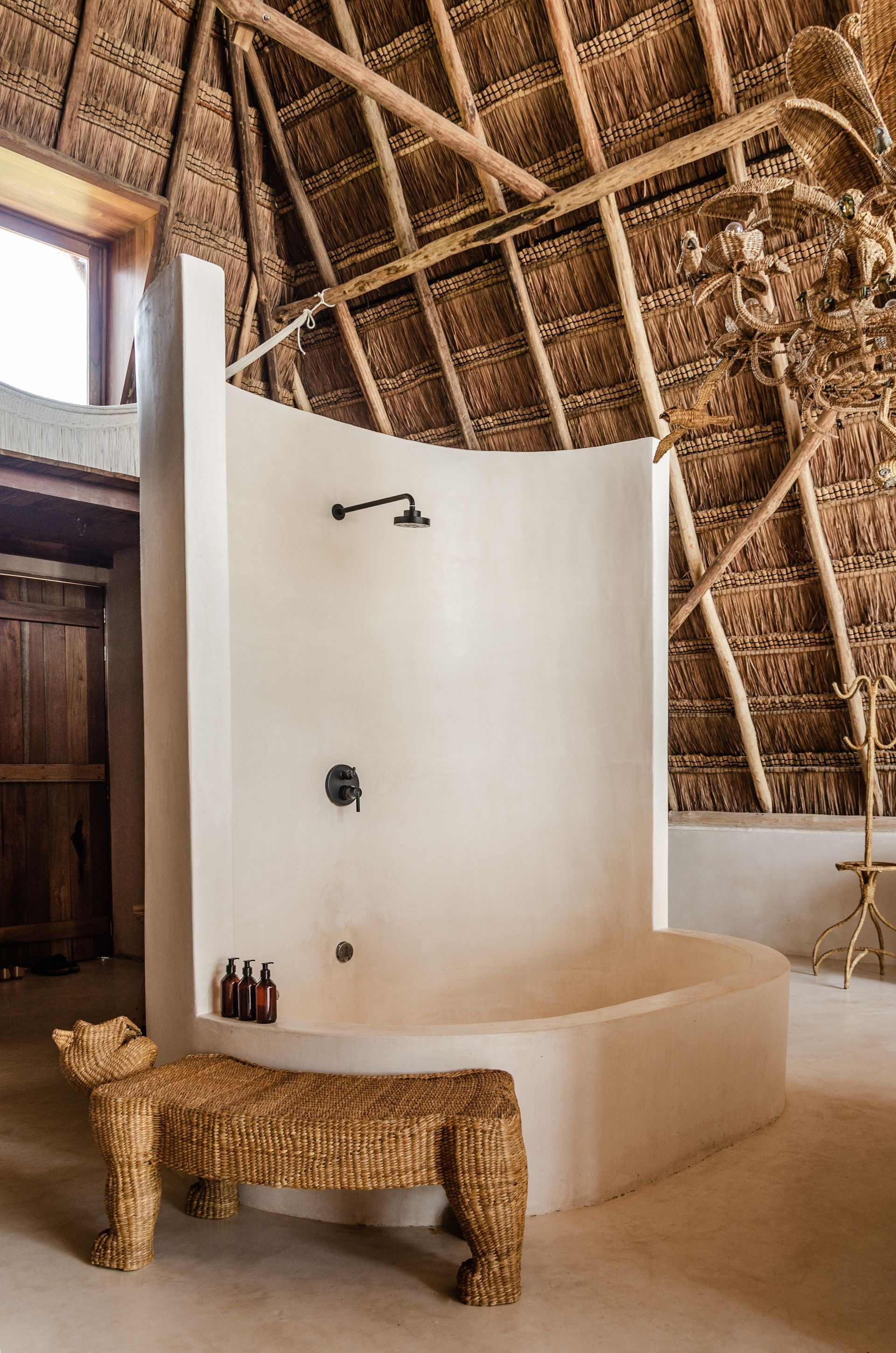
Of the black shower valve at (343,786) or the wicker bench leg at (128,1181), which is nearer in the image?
the wicker bench leg at (128,1181)

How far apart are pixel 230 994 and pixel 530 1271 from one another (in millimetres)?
1046

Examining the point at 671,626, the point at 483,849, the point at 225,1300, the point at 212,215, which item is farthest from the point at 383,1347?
the point at 212,215

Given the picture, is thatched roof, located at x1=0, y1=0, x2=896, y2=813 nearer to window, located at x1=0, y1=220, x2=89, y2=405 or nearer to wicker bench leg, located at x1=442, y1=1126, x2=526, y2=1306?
window, located at x1=0, y1=220, x2=89, y2=405

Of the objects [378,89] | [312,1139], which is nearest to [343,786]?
[312,1139]

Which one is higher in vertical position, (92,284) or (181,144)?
(181,144)

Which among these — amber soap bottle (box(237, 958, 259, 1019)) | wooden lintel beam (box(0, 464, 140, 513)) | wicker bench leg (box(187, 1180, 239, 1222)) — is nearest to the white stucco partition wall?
amber soap bottle (box(237, 958, 259, 1019))

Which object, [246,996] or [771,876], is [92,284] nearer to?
[246,996]

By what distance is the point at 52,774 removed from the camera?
5.76 meters

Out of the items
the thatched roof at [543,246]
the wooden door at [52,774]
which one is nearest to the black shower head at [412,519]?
the thatched roof at [543,246]

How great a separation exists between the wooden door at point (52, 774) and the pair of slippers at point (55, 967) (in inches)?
7.0

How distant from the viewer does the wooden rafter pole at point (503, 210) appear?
452 centimetres

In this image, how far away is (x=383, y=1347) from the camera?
1976mm

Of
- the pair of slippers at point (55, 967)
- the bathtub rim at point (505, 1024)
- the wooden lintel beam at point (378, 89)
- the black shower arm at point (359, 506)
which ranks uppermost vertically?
the wooden lintel beam at point (378, 89)

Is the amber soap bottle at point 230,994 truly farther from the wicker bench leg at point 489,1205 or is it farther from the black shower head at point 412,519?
the black shower head at point 412,519
